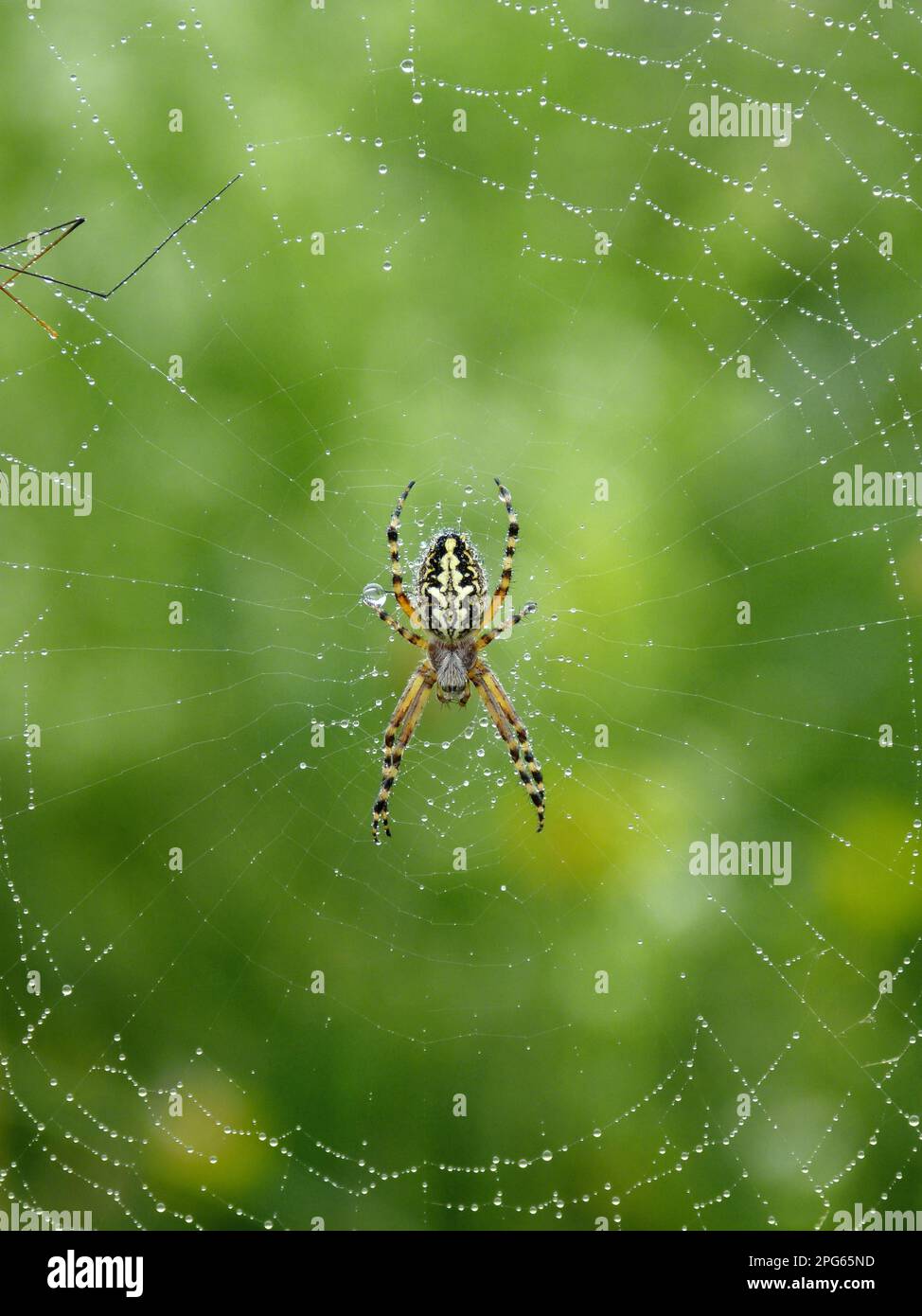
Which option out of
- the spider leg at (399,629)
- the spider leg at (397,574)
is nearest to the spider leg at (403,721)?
the spider leg at (399,629)

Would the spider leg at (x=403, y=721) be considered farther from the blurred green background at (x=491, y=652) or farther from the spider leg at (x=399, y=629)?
the blurred green background at (x=491, y=652)

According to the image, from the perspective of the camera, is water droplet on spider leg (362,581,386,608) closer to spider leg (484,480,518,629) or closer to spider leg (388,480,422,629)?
spider leg (388,480,422,629)

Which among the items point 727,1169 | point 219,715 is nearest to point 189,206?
point 219,715

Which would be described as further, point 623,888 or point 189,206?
point 189,206

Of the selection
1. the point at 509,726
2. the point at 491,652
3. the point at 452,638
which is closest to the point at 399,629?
the point at 452,638

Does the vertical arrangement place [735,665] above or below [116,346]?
below

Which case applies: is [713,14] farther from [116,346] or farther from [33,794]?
[33,794]

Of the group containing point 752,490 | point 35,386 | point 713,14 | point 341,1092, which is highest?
point 713,14

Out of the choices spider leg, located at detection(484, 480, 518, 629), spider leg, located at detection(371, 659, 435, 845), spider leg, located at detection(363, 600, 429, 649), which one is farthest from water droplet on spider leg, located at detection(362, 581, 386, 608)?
spider leg, located at detection(484, 480, 518, 629)
